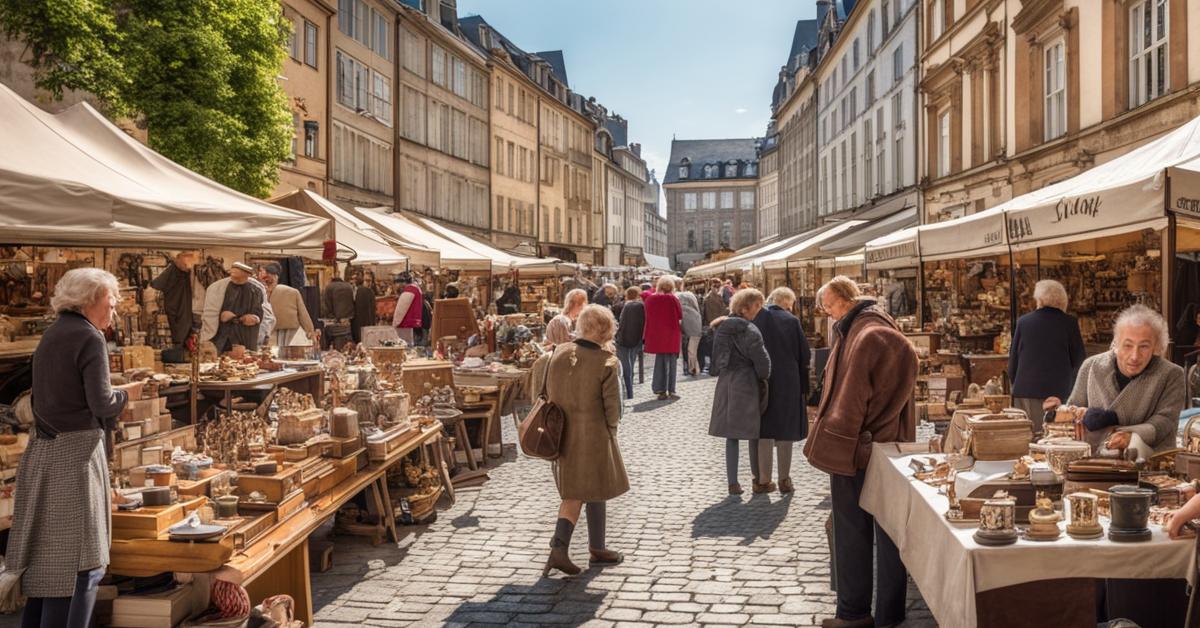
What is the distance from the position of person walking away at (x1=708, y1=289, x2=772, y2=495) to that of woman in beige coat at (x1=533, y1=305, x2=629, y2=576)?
7.41 ft

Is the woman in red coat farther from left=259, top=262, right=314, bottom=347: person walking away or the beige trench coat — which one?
the beige trench coat

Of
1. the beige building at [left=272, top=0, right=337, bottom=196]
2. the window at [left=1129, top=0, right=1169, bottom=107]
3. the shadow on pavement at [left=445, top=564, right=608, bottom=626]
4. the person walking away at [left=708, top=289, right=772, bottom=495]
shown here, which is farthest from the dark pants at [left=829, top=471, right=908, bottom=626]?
the beige building at [left=272, top=0, right=337, bottom=196]

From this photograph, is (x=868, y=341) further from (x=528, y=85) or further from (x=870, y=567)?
(x=528, y=85)

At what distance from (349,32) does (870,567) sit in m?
28.9

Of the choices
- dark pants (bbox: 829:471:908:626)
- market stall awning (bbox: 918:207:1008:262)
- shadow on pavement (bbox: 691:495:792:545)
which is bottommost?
shadow on pavement (bbox: 691:495:792:545)

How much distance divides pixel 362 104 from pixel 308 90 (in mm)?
4475

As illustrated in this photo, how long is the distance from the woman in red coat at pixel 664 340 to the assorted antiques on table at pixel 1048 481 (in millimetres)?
10523

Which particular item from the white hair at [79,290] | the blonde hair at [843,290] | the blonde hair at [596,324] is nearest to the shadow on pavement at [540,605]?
the blonde hair at [596,324]

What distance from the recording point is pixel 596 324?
257 inches

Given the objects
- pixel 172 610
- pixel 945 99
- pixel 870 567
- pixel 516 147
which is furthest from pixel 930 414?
pixel 516 147

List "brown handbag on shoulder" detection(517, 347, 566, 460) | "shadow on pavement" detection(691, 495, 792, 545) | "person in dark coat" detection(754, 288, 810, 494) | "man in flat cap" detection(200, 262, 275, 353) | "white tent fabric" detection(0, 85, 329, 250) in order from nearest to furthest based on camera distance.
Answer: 1. "white tent fabric" detection(0, 85, 329, 250)
2. "brown handbag on shoulder" detection(517, 347, 566, 460)
3. "shadow on pavement" detection(691, 495, 792, 545)
4. "person in dark coat" detection(754, 288, 810, 494)
5. "man in flat cap" detection(200, 262, 275, 353)

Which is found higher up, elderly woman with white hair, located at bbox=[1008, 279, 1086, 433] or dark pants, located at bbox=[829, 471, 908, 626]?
elderly woman with white hair, located at bbox=[1008, 279, 1086, 433]

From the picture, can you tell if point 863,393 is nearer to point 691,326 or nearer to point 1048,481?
point 1048,481

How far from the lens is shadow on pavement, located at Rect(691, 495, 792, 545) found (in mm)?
7641
